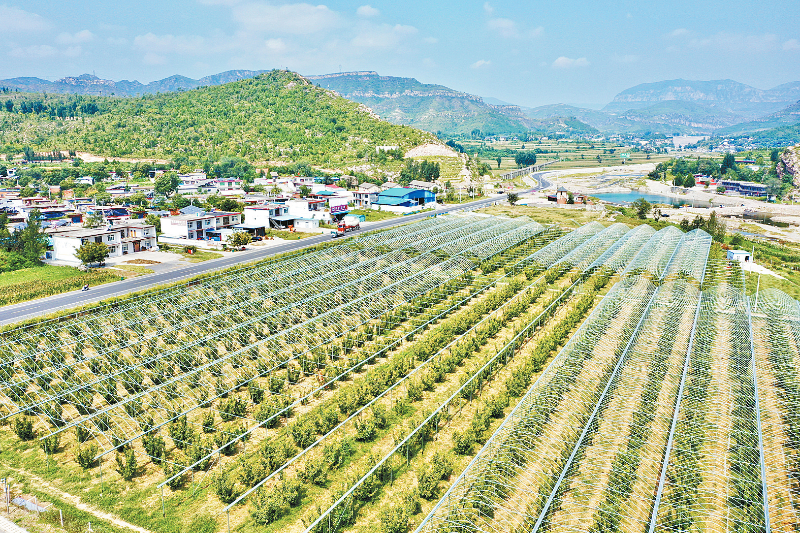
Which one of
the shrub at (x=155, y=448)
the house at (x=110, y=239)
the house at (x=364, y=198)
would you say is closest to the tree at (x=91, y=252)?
the house at (x=110, y=239)

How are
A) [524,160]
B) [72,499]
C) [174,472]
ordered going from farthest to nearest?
[524,160]
[174,472]
[72,499]

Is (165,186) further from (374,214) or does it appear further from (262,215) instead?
(374,214)

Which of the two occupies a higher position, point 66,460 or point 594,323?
point 594,323

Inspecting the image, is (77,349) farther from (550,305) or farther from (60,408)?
(550,305)

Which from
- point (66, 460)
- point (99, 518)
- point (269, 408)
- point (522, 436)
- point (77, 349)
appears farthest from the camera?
point (77, 349)

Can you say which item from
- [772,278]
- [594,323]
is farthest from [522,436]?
[772,278]

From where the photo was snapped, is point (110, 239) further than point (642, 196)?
No

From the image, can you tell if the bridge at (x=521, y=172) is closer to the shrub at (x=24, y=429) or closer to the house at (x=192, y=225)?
the house at (x=192, y=225)

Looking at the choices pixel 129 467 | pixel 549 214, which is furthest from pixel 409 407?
pixel 549 214
